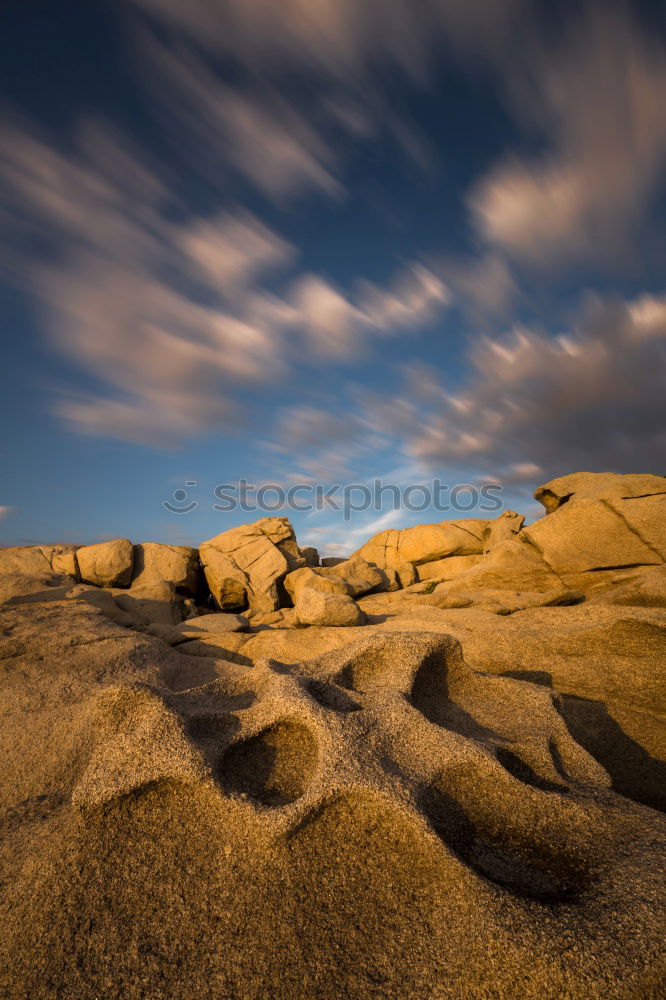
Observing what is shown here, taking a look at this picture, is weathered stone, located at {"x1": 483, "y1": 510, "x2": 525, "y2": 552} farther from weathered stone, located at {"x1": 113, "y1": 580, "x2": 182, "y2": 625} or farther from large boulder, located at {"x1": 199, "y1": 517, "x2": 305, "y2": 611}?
weathered stone, located at {"x1": 113, "y1": 580, "x2": 182, "y2": 625}

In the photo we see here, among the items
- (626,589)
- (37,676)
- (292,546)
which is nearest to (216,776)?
(37,676)

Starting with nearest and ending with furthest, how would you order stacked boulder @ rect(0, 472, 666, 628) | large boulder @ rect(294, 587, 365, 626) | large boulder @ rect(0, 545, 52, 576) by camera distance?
large boulder @ rect(294, 587, 365, 626) → stacked boulder @ rect(0, 472, 666, 628) → large boulder @ rect(0, 545, 52, 576)

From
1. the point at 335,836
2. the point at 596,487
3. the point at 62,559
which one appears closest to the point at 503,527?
the point at 596,487

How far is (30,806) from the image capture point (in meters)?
3.03

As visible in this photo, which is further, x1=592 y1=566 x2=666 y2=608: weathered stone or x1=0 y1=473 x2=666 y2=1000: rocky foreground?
x1=592 y1=566 x2=666 y2=608: weathered stone

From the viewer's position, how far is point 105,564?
68.4 ft

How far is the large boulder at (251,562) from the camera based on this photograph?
70.5ft

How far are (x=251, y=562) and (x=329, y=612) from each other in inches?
531

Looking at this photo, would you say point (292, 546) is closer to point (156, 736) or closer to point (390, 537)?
point (390, 537)

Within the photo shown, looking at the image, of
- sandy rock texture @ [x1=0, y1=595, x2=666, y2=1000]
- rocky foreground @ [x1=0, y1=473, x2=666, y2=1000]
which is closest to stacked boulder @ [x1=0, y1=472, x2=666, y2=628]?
rocky foreground @ [x1=0, y1=473, x2=666, y2=1000]

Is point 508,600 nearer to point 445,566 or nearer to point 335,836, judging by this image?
point 335,836

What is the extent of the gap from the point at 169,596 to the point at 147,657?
11042mm

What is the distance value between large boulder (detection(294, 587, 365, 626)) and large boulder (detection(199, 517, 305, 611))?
38.2 ft

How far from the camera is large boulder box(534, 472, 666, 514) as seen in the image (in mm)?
14477
